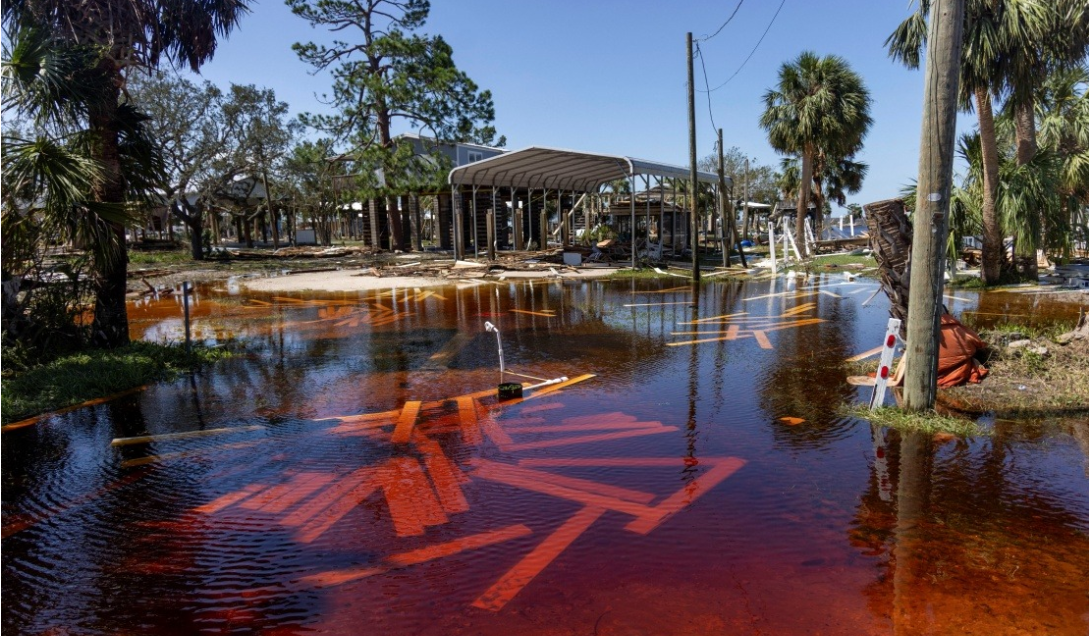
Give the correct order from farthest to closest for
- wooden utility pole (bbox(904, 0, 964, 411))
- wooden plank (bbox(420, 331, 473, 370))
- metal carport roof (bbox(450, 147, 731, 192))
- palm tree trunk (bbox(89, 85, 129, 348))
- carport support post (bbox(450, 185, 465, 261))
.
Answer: carport support post (bbox(450, 185, 465, 261)) < metal carport roof (bbox(450, 147, 731, 192)) < wooden plank (bbox(420, 331, 473, 370)) < palm tree trunk (bbox(89, 85, 129, 348)) < wooden utility pole (bbox(904, 0, 964, 411))

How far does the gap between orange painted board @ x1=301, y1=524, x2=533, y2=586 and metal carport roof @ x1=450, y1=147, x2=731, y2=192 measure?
2070 cm

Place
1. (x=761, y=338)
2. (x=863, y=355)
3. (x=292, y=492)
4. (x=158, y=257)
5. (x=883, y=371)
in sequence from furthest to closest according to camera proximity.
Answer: (x=158, y=257) < (x=761, y=338) < (x=863, y=355) < (x=883, y=371) < (x=292, y=492)

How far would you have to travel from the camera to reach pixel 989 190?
15383 mm

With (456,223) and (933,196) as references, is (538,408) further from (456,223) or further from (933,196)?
(456,223)

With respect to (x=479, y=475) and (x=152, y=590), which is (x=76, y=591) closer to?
(x=152, y=590)

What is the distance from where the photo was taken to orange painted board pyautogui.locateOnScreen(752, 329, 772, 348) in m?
10.5

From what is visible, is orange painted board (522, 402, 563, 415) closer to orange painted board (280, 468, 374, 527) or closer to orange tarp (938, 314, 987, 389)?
orange painted board (280, 468, 374, 527)

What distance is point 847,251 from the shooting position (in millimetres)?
33781

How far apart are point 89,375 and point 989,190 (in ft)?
59.9

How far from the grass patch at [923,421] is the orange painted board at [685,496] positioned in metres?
1.84

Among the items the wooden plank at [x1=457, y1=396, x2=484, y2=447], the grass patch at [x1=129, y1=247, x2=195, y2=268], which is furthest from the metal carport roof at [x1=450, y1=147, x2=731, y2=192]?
the wooden plank at [x1=457, y1=396, x2=484, y2=447]

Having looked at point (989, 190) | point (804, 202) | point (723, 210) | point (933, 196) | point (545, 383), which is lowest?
point (545, 383)

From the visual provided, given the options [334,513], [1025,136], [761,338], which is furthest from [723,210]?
[334,513]

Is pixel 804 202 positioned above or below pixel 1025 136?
below
